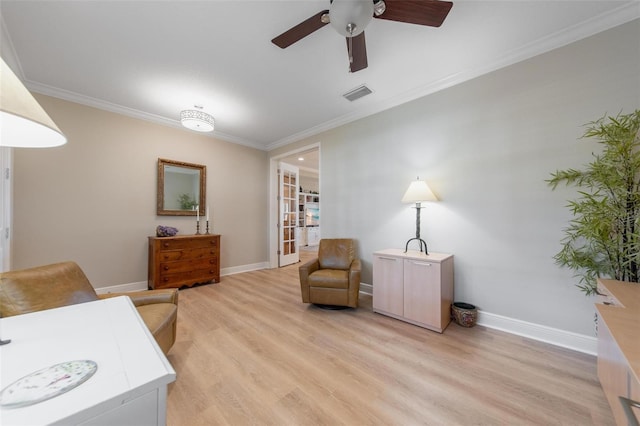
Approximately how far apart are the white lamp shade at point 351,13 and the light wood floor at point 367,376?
7.84 feet

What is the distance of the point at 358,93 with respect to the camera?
9.73 feet

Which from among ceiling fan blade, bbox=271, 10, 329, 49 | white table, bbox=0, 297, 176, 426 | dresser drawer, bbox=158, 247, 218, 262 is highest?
ceiling fan blade, bbox=271, 10, 329, 49

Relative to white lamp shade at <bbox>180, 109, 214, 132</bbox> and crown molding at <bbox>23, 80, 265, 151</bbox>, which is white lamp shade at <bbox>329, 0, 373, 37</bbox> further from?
crown molding at <bbox>23, 80, 265, 151</bbox>

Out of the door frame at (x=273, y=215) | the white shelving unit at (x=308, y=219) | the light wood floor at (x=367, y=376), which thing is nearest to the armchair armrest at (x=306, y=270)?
the light wood floor at (x=367, y=376)

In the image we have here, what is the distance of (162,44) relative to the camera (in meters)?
2.14

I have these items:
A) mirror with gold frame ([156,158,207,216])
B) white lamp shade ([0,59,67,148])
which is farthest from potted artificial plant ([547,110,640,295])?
mirror with gold frame ([156,158,207,216])

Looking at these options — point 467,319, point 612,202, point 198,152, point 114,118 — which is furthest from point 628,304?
point 114,118

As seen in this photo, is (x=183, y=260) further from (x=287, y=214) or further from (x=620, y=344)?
(x=620, y=344)

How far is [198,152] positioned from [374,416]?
4.35 meters

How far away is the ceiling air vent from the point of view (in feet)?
9.38

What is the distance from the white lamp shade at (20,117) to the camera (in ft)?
2.00

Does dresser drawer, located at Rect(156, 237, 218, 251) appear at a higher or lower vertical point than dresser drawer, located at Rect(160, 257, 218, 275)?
higher

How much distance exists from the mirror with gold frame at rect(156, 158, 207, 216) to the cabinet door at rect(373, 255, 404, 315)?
319 centimetres

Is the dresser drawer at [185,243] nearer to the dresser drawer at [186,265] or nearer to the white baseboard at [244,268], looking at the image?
the dresser drawer at [186,265]
